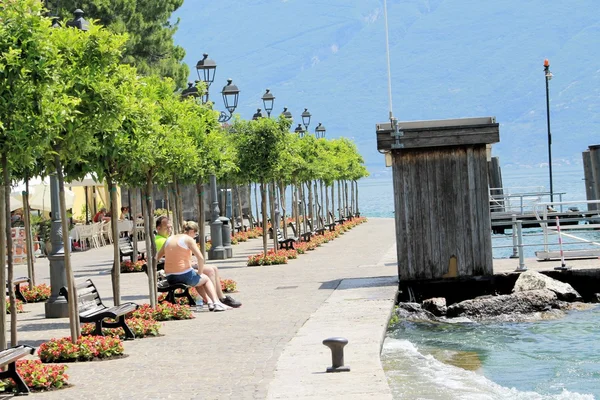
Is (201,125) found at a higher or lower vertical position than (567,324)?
higher

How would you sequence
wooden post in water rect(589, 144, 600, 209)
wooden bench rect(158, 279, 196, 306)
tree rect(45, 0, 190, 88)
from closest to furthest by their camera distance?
wooden bench rect(158, 279, 196, 306), tree rect(45, 0, 190, 88), wooden post in water rect(589, 144, 600, 209)

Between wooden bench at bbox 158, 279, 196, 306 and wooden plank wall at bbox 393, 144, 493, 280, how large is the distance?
157 inches

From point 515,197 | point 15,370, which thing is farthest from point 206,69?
point 515,197

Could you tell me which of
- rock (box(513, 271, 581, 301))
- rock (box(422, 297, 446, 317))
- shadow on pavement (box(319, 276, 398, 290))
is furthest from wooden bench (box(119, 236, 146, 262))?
rock (box(513, 271, 581, 301))

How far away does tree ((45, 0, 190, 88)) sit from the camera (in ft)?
137

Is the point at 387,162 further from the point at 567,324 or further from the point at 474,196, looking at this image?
the point at 567,324

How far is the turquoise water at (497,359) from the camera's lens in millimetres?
11461

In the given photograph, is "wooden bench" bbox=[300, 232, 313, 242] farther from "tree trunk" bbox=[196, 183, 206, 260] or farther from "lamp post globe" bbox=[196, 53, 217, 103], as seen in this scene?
"lamp post globe" bbox=[196, 53, 217, 103]

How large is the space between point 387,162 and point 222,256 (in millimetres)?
11113

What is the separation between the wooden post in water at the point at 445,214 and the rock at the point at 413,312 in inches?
48.8

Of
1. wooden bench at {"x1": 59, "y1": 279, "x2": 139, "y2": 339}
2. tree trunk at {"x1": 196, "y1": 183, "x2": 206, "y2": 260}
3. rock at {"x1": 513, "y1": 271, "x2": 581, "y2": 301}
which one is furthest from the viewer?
tree trunk at {"x1": 196, "y1": 183, "x2": 206, "y2": 260}

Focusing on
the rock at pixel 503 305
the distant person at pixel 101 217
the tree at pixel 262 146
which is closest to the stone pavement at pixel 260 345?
the rock at pixel 503 305

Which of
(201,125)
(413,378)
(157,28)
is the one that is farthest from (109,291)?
(157,28)

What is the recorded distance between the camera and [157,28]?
47625mm
